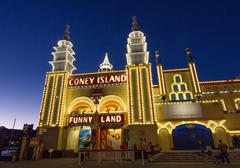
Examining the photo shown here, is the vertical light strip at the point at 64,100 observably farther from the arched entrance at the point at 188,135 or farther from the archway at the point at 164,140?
the arched entrance at the point at 188,135

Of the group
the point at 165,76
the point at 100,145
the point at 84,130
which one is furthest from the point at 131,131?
the point at 165,76

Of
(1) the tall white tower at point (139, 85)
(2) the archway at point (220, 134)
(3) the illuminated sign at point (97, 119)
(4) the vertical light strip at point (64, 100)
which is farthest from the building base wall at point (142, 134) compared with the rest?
(4) the vertical light strip at point (64, 100)

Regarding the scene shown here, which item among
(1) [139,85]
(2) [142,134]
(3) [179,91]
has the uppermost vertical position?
(1) [139,85]

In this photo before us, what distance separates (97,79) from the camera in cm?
2673

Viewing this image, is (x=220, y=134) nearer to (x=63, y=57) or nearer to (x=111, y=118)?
(x=111, y=118)

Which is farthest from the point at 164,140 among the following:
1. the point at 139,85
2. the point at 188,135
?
the point at 139,85

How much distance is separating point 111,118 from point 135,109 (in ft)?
11.6

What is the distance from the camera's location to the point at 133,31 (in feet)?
99.6

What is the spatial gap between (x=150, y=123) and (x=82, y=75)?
532 inches

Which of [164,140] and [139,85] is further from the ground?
[139,85]

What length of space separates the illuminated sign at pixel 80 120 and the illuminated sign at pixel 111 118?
1.55m

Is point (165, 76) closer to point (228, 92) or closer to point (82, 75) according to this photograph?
point (228, 92)

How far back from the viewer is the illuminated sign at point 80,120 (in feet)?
76.3

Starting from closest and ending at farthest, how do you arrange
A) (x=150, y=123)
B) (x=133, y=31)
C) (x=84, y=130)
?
1. (x=150, y=123)
2. (x=84, y=130)
3. (x=133, y=31)
